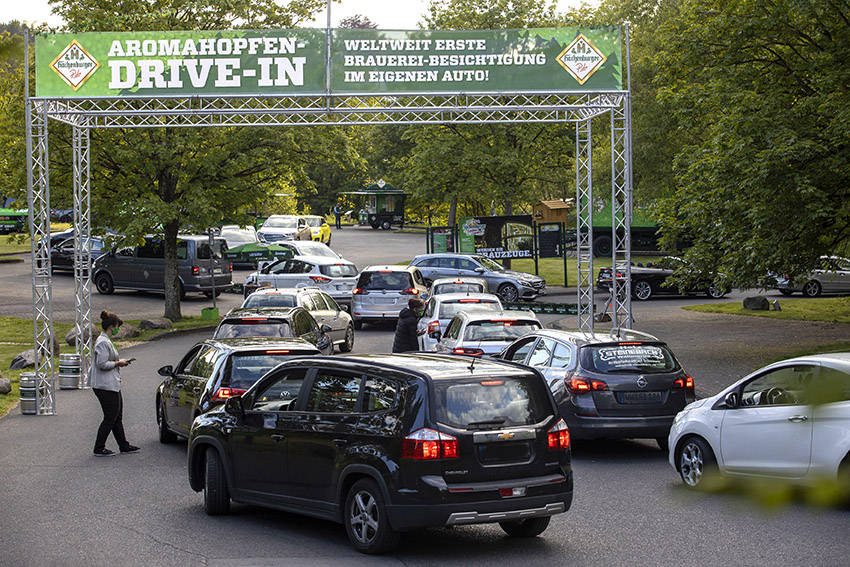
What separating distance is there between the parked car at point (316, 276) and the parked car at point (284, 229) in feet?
63.1

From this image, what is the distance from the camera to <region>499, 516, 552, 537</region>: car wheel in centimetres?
822

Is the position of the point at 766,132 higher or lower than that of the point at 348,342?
higher

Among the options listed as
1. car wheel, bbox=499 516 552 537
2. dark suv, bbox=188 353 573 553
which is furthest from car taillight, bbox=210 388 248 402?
car wheel, bbox=499 516 552 537

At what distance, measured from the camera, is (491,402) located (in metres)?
7.63

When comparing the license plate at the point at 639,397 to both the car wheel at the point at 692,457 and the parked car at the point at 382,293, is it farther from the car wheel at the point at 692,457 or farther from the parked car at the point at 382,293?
the parked car at the point at 382,293

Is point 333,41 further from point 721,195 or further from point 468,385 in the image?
point 468,385

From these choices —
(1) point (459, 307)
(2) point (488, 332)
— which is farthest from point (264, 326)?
(1) point (459, 307)

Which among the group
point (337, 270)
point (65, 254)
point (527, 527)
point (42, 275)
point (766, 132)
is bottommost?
point (527, 527)

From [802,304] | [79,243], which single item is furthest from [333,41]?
[802,304]

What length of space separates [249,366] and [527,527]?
4742 millimetres

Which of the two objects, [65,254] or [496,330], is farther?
[65,254]

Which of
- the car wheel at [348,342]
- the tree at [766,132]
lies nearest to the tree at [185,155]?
the car wheel at [348,342]

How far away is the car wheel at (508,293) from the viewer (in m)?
32.9

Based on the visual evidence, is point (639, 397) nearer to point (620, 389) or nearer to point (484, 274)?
point (620, 389)
